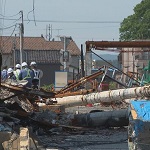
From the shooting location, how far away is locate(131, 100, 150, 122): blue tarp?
1058 centimetres

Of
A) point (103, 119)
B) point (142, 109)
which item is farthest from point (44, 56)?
point (142, 109)

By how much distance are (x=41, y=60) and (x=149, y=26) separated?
1795 centimetres

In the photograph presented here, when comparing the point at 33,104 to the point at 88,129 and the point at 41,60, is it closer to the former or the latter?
the point at 88,129

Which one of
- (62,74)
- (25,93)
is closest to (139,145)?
(25,93)

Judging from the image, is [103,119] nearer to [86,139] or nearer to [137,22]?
[86,139]

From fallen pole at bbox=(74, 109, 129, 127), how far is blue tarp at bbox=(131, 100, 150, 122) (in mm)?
5726

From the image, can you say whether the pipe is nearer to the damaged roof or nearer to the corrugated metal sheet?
the corrugated metal sheet

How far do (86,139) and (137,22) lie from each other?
3016 inches

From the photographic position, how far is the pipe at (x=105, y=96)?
17.0 m

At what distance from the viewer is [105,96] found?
58.3 feet

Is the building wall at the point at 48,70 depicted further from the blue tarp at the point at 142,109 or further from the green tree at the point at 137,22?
the blue tarp at the point at 142,109

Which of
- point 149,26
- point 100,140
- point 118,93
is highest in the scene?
point 149,26

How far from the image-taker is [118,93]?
1769 centimetres

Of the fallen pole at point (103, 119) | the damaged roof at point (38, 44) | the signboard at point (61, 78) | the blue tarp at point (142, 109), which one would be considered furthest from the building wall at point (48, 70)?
the blue tarp at point (142, 109)
